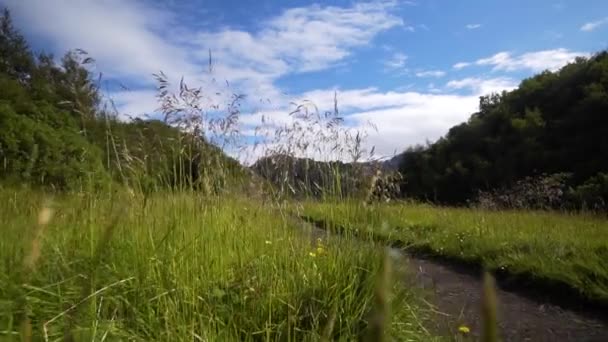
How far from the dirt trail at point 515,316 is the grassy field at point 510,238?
27 cm

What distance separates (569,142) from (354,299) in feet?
92.3

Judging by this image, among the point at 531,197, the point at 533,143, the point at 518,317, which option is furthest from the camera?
the point at 533,143

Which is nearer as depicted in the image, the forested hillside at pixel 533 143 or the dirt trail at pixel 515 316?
the dirt trail at pixel 515 316

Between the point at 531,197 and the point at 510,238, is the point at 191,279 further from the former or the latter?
the point at 531,197

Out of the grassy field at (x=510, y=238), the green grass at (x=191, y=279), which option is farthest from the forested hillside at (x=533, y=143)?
the green grass at (x=191, y=279)

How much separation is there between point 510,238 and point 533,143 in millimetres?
25453

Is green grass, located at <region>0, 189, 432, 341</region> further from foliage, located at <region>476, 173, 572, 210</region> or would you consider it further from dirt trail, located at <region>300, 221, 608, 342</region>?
foliage, located at <region>476, 173, 572, 210</region>

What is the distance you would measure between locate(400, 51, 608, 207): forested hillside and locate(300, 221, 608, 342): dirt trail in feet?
45.8

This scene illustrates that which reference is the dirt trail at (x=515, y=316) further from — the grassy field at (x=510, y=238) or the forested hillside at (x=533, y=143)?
the forested hillside at (x=533, y=143)

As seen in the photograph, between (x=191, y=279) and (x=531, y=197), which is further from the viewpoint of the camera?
(x=531, y=197)

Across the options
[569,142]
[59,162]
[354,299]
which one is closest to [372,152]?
[354,299]

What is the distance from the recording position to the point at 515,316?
3740mm

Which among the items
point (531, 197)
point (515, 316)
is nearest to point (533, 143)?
point (531, 197)

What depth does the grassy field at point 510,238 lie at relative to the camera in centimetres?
315
